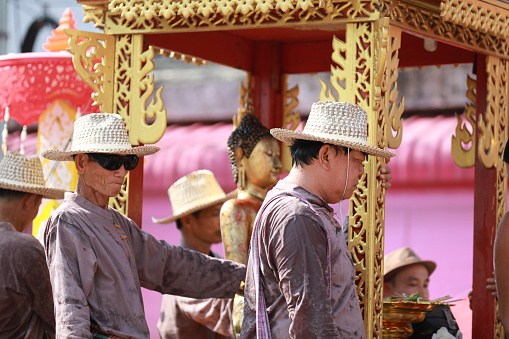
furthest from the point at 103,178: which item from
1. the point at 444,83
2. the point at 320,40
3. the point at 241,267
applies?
the point at 444,83

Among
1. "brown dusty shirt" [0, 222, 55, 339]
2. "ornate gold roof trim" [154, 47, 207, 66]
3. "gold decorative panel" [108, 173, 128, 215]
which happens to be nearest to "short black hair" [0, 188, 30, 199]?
"brown dusty shirt" [0, 222, 55, 339]

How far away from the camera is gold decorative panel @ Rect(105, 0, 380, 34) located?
16.3 feet

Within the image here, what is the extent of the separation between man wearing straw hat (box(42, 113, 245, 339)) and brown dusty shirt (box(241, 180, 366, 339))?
651mm

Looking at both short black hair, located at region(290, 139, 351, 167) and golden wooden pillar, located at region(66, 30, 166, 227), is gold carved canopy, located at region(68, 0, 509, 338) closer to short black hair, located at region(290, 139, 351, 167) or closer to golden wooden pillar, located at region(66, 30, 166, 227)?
golden wooden pillar, located at region(66, 30, 166, 227)

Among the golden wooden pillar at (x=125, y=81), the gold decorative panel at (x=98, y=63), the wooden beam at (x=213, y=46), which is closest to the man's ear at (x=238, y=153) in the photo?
the wooden beam at (x=213, y=46)

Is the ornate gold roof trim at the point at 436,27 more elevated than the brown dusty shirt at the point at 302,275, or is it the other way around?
the ornate gold roof trim at the point at 436,27

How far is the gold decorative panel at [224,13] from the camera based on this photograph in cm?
498

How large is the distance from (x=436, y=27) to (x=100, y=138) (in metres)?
1.82

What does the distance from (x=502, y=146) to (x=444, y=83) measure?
5317mm

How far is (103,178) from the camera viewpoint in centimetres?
483

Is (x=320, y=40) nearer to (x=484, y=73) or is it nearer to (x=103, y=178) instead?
(x=484, y=73)

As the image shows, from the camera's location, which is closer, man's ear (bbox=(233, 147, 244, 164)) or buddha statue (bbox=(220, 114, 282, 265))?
buddha statue (bbox=(220, 114, 282, 265))

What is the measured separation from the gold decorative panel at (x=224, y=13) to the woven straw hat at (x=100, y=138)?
679mm

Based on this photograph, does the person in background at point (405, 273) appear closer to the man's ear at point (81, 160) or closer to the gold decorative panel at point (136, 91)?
the gold decorative panel at point (136, 91)
